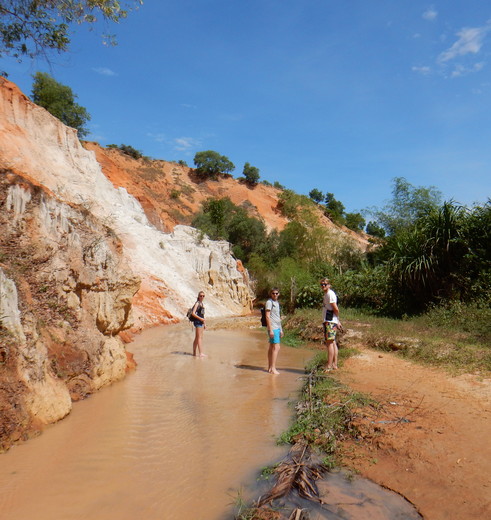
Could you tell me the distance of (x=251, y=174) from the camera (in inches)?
2265

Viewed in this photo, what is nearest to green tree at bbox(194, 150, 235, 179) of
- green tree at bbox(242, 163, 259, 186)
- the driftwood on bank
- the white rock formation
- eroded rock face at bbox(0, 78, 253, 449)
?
green tree at bbox(242, 163, 259, 186)

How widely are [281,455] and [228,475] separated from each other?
67 cm

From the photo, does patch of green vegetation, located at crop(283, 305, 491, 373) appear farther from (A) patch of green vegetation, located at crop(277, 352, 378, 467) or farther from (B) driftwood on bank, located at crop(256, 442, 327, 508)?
(B) driftwood on bank, located at crop(256, 442, 327, 508)

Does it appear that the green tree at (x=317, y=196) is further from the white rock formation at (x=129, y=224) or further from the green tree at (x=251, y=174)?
the white rock formation at (x=129, y=224)

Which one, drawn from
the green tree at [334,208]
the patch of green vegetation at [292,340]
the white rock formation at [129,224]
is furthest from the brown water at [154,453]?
the green tree at [334,208]

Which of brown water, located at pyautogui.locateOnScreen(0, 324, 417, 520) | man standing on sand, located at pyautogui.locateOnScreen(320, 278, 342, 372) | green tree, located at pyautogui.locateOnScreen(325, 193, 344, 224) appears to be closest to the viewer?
brown water, located at pyautogui.locateOnScreen(0, 324, 417, 520)

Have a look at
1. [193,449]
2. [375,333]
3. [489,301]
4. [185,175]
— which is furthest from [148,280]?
[185,175]

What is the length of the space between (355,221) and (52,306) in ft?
218

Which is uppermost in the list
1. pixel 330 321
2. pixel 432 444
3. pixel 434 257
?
pixel 434 257

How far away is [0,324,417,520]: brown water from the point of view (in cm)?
337

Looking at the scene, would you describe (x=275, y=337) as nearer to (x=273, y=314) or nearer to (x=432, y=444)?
(x=273, y=314)

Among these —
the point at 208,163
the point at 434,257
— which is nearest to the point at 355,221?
the point at 208,163

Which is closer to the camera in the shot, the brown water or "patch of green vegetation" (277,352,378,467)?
the brown water

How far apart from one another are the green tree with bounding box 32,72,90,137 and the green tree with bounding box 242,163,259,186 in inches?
1118
